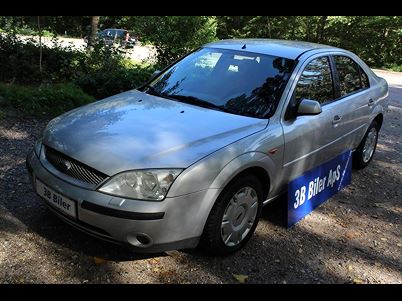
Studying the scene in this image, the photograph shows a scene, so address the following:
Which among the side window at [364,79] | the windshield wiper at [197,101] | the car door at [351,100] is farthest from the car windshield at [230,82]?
the side window at [364,79]

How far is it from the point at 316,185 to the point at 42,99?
15.0ft

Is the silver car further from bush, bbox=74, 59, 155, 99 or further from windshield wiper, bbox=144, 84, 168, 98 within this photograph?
bush, bbox=74, 59, 155, 99

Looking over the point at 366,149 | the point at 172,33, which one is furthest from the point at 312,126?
the point at 172,33

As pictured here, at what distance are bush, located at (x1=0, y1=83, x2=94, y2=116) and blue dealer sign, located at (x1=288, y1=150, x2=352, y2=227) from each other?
14.1 feet

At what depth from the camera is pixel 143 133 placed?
3150 mm

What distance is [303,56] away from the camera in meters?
4.08

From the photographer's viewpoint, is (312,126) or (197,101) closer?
(197,101)

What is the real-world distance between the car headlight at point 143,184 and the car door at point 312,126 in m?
1.29

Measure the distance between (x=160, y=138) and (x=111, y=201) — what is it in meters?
0.60

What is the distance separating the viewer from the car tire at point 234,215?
3.11m

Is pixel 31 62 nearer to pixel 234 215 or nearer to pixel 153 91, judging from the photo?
pixel 153 91

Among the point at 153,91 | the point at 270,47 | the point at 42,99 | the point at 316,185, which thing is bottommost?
the point at 42,99

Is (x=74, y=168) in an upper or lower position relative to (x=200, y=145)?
lower

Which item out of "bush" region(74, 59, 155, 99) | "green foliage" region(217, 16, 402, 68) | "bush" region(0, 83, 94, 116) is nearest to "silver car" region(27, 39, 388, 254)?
"bush" region(0, 83, 94, 116)
